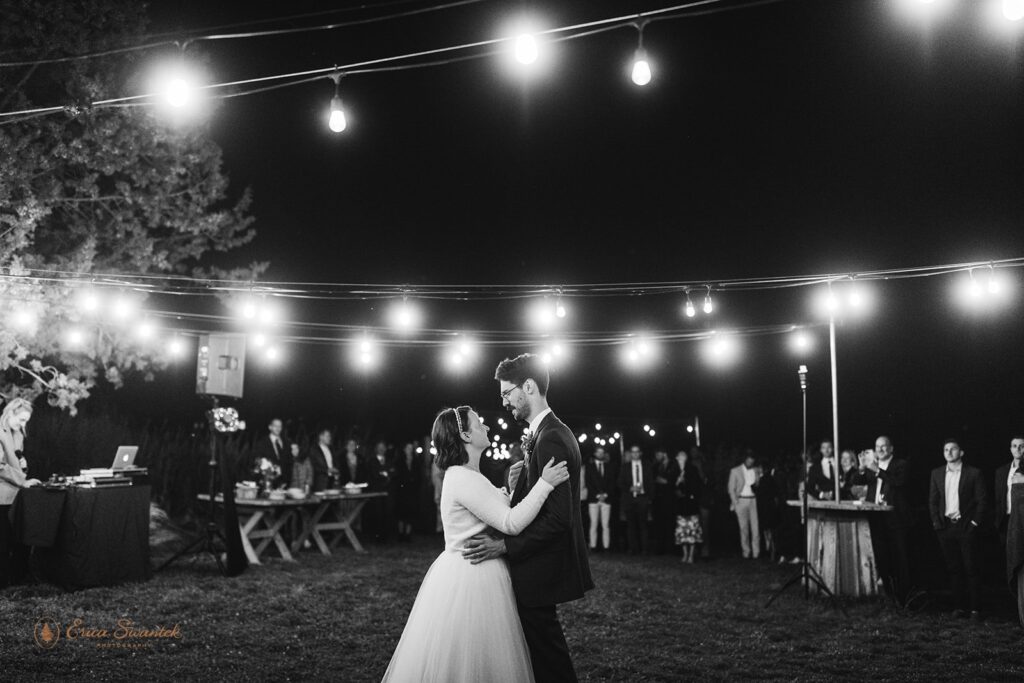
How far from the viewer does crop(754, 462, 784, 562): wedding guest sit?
502 inches

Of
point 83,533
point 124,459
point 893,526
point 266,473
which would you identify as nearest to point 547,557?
point 83,533

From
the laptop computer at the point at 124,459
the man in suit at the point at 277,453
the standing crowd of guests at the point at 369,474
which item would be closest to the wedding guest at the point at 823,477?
the standing crowd of guests at the point at 369,474

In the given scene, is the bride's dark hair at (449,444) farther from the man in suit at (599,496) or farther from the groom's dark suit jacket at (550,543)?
the man in suit at (599,496)

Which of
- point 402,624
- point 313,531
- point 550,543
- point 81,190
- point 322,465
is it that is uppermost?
point 81,190

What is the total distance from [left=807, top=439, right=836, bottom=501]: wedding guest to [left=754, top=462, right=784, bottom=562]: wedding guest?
38.7 inches

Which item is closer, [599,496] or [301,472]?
[301,472]

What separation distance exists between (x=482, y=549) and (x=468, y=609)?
0.88 ft

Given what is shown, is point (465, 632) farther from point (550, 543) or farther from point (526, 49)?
point (526, 49)

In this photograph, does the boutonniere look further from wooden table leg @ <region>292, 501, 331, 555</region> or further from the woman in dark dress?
the woman in dark dress

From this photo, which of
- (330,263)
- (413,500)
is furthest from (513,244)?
(413,500)

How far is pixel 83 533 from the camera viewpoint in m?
8.16

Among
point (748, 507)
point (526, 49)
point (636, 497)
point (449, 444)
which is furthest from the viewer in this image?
point (636, 497)

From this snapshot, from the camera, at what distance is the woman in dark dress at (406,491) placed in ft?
46.8

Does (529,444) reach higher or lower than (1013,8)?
lower
